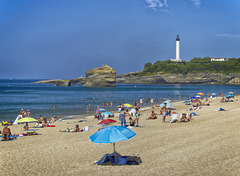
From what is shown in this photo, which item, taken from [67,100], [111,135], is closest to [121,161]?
[111,135]

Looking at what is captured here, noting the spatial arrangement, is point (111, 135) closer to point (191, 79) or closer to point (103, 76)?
point (103, 76)

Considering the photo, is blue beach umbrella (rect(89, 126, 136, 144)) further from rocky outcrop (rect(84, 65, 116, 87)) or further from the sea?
rocky outcrop (rect(84, 65, 116, 87))

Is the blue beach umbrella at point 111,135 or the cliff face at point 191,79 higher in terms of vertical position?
the cliff face at point 191,79

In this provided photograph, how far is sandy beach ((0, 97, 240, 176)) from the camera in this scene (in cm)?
970

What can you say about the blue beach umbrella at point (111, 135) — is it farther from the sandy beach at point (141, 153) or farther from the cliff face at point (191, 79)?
the cliff face at point (191, 79)

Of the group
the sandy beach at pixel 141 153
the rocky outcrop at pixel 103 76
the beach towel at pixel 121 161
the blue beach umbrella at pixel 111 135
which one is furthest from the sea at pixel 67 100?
the rocky outcrop at pixel 103 76

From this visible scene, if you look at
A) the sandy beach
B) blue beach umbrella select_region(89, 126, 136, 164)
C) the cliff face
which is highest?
the cliff face

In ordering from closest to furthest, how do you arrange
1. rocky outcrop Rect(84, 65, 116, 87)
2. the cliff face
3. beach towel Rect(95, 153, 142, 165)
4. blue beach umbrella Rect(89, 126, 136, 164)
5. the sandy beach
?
blue beach umbrella Rect(89, 126, 136, 164)
the sandy beach
beach towel Rect(95, 153, 142, 165)
rocky outcrop Rect(84, 65, 116, 87)
the cliff face

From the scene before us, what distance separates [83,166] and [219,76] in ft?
540

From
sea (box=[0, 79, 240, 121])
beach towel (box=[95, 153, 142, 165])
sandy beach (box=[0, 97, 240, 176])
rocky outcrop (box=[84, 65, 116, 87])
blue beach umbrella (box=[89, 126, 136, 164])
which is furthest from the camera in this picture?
rocky outcrop (box=[84, 65, 116, 87])

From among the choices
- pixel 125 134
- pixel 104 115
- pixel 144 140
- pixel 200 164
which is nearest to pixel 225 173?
pixel 200 164

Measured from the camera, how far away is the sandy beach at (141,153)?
31.8 ft

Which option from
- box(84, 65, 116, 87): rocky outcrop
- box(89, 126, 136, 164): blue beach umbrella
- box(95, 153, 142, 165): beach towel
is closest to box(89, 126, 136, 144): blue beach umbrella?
box(89, 126, 136, 164): blue beach umbrella

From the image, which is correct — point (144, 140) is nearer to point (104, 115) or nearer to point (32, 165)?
point (32, 165)
